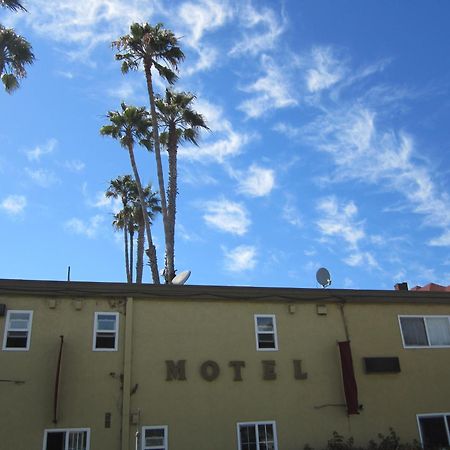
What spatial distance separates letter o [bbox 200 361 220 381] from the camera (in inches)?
659

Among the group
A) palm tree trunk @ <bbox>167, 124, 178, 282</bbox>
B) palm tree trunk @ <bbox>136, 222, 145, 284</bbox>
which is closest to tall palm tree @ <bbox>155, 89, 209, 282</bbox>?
palm tree trunk @ <bbox>167, 124, 178, 282</bbox>

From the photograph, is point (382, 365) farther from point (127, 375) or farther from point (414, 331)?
point (127, 375)

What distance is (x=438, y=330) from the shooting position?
19562 millimetres

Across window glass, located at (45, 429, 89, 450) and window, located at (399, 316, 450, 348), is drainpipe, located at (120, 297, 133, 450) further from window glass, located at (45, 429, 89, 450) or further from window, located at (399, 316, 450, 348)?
window, located at (399, 316, 450, 348)

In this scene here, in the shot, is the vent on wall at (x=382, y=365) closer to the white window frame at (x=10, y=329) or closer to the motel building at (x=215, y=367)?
the motel building at (x=215, y=367)

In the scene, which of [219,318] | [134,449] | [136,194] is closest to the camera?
[134,449]

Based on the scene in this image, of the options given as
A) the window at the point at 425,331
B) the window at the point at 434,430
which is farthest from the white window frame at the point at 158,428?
the window at the point at 425,331

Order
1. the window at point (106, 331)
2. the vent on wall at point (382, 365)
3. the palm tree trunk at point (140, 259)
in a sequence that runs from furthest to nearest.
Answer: the palm tree trunk at point (140, 259)
the vent on wall at point (382, 365)
the window at point (106, 331)

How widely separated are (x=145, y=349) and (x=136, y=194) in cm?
2647

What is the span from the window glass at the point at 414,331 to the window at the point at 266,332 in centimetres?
472

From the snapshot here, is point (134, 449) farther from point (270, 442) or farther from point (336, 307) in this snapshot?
point (336, 307)

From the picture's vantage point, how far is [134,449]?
50.4ft

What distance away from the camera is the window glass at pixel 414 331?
63.0ft

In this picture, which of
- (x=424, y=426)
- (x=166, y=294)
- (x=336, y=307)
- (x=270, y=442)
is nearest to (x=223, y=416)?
(x=270, y=442)
